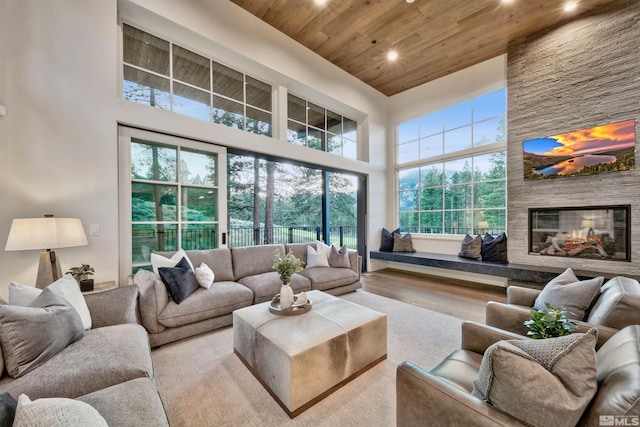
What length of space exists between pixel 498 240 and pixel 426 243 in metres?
1.36

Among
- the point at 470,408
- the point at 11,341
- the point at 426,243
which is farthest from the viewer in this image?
the point at 426,243

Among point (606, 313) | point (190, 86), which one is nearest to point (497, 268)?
point (606, 313)

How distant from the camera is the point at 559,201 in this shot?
3816 millimetres

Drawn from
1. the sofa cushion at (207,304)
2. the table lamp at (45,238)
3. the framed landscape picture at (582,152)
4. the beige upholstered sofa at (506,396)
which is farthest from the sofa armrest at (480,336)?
Result: the framed landscape picture at (582,152)

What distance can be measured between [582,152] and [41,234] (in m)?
6.45

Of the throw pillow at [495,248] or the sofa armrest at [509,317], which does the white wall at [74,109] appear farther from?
the throw pillow at [495,248]

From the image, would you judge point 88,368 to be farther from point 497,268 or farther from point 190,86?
point 497,268

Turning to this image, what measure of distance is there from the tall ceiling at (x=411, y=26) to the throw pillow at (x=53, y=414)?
445cm

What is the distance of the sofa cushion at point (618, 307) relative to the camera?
1467 millimetres

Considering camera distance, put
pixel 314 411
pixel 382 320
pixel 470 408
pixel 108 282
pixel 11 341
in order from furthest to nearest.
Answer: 1. pixel 108 282
2. pixel 382 320
3. pixel 314 411
4. pixel 11 341
5. pixel 470 408

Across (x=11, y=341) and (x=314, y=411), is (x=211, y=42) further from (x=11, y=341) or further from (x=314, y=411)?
(x=314, y=411)

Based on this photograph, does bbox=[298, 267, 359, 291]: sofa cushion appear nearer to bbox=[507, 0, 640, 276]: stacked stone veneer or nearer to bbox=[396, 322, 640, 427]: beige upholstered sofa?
bbox=[396, 322, 640, 427]: beige upholstered sofa

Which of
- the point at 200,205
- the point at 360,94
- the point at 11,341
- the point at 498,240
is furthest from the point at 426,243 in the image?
the point at 11,341

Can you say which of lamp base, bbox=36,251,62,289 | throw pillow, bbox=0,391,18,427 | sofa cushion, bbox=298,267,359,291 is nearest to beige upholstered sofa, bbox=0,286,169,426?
throw pillow, bbox=0,391,18,427
